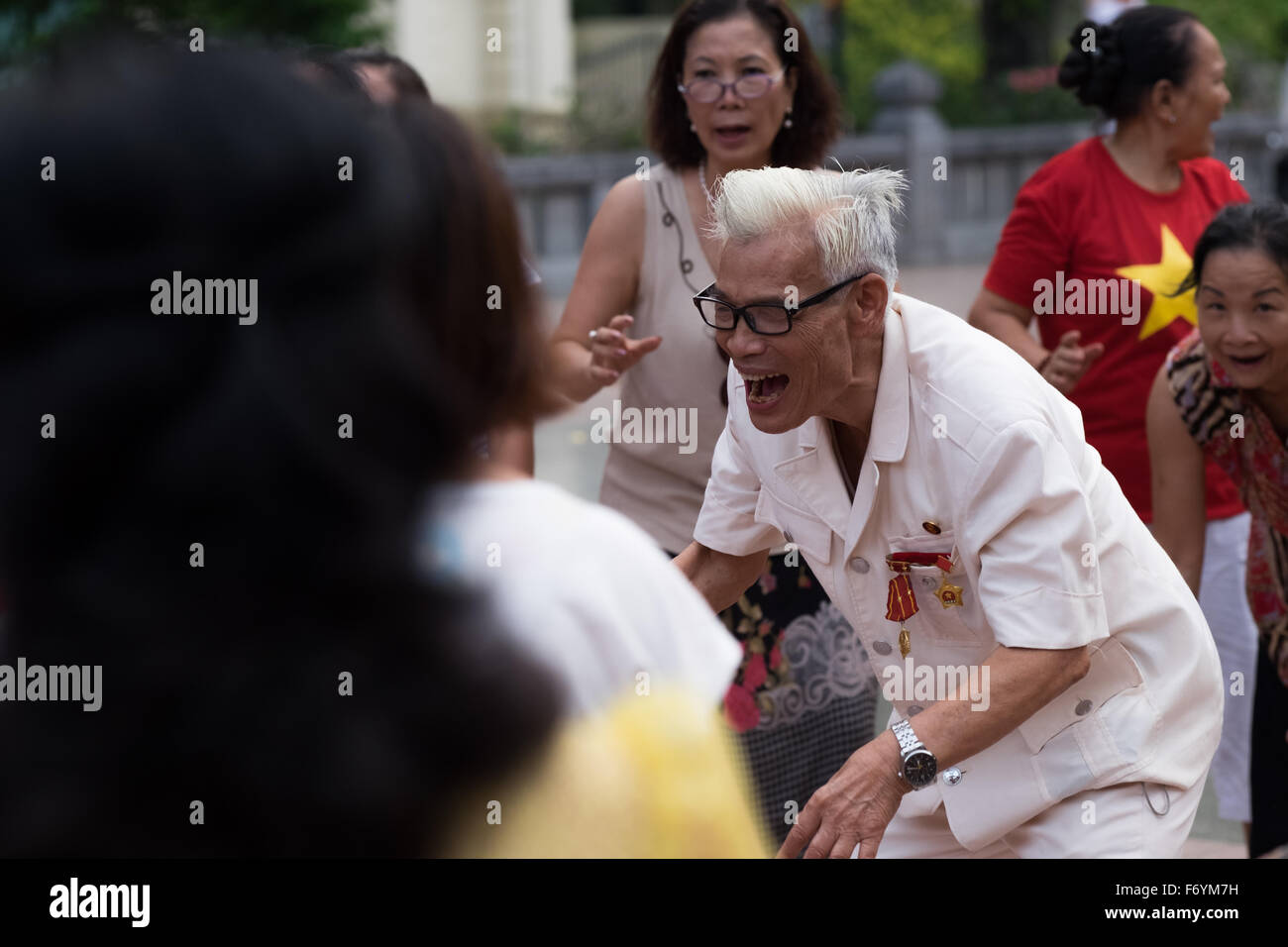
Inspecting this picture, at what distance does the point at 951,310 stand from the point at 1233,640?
6.93 metres

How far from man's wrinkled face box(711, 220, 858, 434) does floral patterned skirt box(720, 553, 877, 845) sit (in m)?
1.35

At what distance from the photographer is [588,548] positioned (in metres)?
1.30

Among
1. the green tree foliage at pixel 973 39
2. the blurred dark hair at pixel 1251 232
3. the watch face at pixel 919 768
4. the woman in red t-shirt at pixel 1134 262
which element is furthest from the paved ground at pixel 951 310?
the green tree foliage at pixel 973 39

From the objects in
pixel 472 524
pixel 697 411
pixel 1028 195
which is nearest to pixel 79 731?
pixel 472 524

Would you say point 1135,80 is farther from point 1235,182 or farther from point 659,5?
point 659,5

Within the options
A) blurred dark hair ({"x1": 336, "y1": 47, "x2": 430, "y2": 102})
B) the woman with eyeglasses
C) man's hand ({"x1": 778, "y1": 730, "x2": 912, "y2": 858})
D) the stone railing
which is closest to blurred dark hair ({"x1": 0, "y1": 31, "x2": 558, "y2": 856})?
man's hand ({"x1": 778, "y1": 730, "x2": 912, "y2": 858})

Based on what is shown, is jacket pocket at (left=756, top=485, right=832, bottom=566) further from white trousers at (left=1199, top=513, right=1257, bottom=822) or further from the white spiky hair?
white trousers at (left=1199, top=513, right=1257, bottom=822)

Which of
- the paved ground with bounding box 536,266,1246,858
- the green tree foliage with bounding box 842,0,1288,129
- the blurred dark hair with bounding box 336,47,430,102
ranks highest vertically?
the green tree foliage with bounding box 842,0,1288,129

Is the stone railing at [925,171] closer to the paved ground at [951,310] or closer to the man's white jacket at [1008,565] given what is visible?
the paved ground at [951,310]

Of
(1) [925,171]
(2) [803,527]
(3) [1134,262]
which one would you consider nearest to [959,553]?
(2) [803,527]

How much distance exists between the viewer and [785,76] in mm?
4062

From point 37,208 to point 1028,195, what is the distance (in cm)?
360

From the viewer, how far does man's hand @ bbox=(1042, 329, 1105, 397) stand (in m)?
3.95

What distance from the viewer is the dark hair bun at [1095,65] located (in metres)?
4.46
